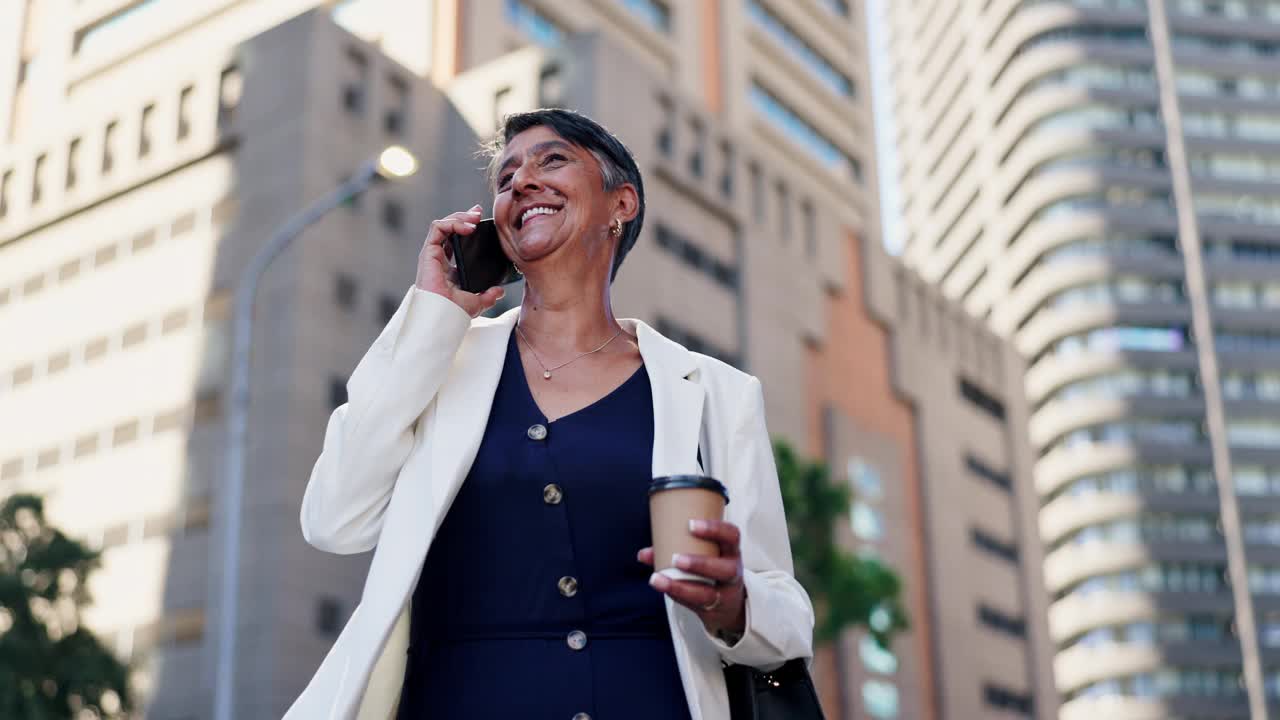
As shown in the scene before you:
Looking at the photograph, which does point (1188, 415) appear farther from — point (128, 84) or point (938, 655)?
point (128, 84)

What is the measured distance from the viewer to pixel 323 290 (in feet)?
124

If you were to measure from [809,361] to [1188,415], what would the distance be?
42.3 meters

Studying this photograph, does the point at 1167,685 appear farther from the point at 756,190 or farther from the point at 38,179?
the point at 38,179

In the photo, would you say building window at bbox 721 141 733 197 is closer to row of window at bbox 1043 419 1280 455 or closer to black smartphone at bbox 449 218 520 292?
row of window at bbox 1043 419 1280 455

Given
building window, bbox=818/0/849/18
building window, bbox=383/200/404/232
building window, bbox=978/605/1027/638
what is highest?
building window, bbox=818/0/849/18

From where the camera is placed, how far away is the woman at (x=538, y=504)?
236cm

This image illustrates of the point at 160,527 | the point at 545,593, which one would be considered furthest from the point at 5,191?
the point at 545,593

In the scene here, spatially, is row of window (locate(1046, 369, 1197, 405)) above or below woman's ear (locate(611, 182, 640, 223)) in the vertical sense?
above

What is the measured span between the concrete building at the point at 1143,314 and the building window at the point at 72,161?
53.7 metres

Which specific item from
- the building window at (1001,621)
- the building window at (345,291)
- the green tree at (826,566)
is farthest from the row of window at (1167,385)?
the building window at (345,291)

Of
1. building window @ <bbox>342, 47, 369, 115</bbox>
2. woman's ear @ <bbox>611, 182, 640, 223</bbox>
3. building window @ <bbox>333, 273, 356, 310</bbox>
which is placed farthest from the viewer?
building window @ <bbox>342, 47, 369, 115</bbox>

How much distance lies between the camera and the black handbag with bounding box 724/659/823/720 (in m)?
2.36

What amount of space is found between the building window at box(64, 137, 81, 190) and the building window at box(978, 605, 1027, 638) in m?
38.2

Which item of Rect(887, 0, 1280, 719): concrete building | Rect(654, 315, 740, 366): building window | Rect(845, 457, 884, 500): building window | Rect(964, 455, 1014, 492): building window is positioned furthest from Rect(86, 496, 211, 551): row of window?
Rect(887, 0, 1280, 719): concrete building
